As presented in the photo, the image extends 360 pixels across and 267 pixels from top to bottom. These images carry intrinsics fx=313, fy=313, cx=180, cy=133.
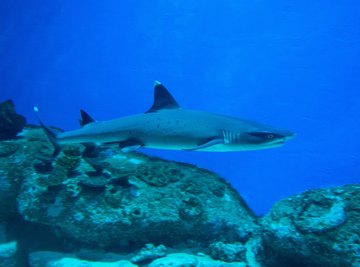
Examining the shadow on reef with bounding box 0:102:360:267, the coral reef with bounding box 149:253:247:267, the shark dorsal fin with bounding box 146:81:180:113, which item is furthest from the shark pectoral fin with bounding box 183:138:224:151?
the coral reef with bounding box 149:253:247:267

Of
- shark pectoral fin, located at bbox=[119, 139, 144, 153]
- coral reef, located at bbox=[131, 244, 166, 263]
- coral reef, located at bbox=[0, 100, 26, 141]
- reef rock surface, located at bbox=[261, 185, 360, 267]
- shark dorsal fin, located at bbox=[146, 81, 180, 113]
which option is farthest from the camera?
coral reef, located at bbox=[0, 100, 26, 141]

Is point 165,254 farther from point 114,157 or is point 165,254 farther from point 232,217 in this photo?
point 114,157

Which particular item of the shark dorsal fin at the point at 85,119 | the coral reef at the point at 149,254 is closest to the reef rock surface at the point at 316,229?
the coral reef at the point at 149,254

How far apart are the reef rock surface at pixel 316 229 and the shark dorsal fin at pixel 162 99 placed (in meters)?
2.15

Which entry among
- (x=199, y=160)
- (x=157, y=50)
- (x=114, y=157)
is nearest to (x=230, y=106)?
(x=199, y=160)

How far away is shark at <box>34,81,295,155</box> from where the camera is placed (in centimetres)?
388

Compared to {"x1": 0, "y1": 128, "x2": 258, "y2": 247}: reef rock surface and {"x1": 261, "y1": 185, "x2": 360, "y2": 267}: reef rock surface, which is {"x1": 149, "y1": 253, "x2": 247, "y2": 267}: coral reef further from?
{"x1": 261, "y1": 185, "x2": 360, "y2": 267}: reef rock surface

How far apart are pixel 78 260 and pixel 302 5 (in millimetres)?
8950

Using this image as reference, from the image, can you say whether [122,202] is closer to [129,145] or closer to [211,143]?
[129,145]

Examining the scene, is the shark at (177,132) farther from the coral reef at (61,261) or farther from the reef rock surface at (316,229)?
the coral reef at (61,261)

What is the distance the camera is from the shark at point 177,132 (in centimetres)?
388

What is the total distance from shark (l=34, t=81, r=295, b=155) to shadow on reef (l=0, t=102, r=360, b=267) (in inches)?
24.9

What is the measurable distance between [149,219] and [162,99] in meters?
1.85

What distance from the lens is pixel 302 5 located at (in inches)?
366
